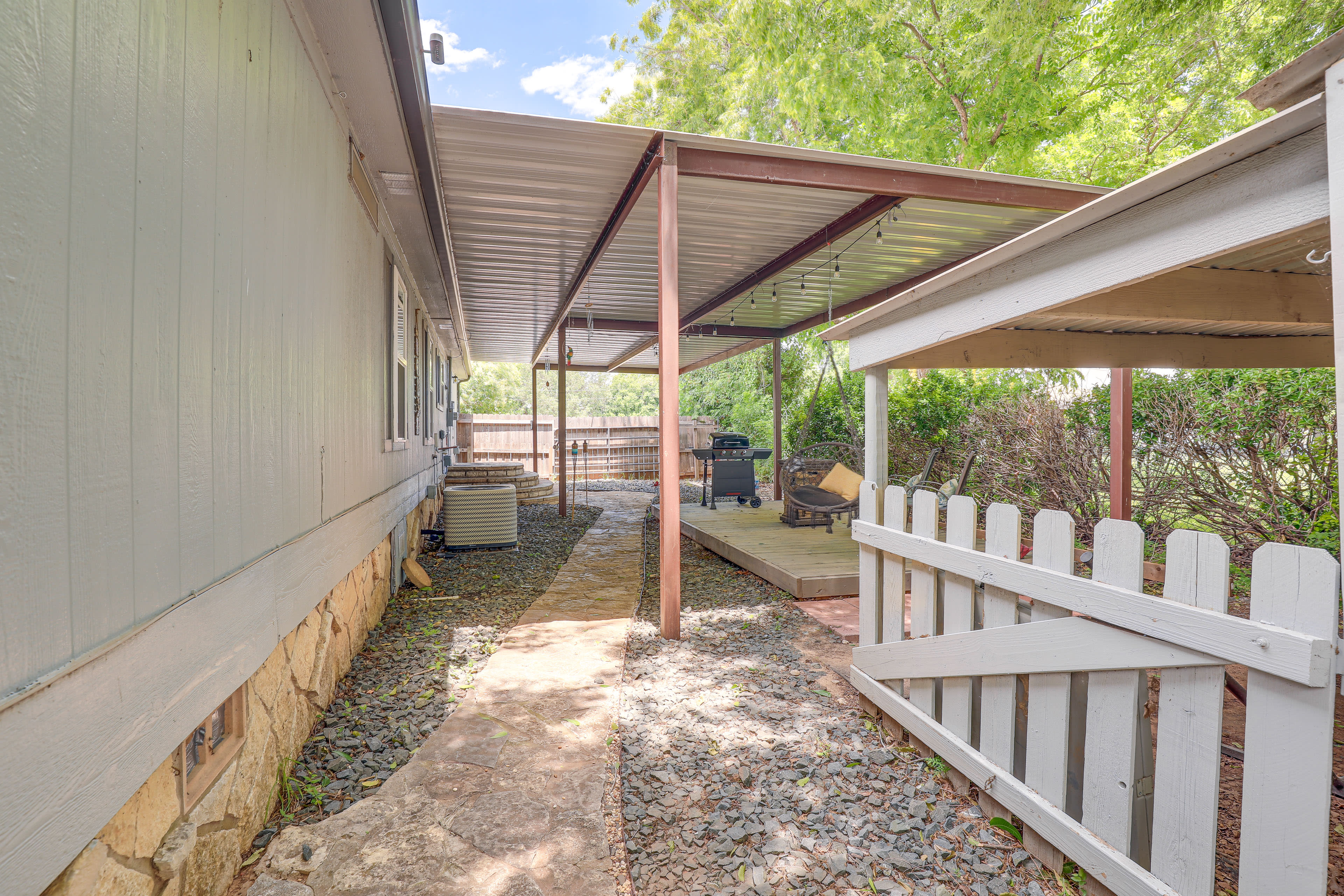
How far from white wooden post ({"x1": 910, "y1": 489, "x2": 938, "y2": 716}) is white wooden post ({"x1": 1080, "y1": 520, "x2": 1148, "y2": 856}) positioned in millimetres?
707

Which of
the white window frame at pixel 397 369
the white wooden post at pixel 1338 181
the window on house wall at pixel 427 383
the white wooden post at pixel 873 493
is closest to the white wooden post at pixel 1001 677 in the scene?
the white wooden post at pixel 873 493

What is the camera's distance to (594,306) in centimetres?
867

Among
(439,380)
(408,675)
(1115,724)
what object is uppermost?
(439,380)

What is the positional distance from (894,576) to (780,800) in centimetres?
101

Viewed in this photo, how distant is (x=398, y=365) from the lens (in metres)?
4.94

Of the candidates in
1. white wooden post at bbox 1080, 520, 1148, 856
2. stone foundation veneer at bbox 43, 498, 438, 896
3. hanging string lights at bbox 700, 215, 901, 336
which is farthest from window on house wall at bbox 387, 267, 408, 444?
white wooden post at bbox 1080, 520, 1148, 856

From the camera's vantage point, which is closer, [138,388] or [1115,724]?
[138,388]

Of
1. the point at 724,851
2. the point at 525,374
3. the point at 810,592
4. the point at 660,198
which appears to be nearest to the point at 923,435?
the point at 810,592

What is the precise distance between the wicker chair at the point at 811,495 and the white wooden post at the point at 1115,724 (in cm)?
436

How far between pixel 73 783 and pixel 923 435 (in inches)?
342

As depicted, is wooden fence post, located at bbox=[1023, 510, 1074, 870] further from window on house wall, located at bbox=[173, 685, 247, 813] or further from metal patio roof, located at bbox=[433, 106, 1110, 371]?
metal patio roof, located at bbox=[433, 106, 1110, 371]

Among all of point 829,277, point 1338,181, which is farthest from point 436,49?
point 829,277

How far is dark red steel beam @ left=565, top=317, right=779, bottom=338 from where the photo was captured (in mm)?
9477

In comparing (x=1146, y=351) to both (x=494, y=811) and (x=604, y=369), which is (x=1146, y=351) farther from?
(x=604, y=369)
